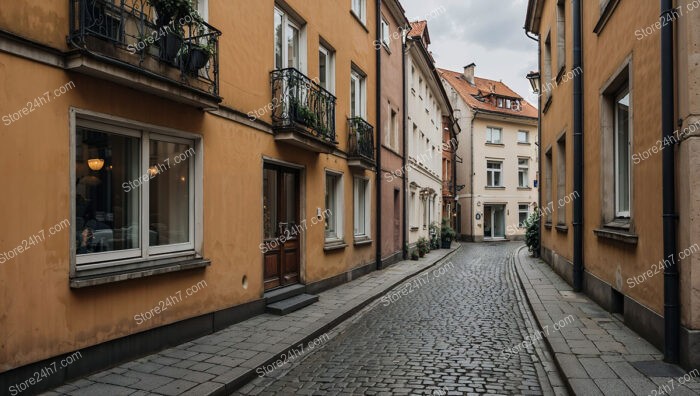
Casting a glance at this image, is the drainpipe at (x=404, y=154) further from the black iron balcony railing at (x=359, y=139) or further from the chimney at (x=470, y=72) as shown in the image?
the chimney at (x=470, y=72)

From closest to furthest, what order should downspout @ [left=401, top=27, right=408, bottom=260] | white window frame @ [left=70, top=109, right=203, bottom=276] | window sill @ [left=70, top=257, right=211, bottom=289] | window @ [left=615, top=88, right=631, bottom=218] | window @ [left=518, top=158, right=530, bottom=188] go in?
window sill @ [left=70, top=257, right=211, bottom=289] < white window frame @ [left=70, top=109, right=203, bottom=276] < window @ [left=615, top=88, right=631, bottom=218] < downspout @ [left=401, top=27, right=408, bottom=260] < window @ [left=518, top=158, right=530, bottom=188]

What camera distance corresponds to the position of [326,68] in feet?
39.2

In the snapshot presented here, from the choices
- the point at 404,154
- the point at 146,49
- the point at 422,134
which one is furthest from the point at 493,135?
the point at 146,49

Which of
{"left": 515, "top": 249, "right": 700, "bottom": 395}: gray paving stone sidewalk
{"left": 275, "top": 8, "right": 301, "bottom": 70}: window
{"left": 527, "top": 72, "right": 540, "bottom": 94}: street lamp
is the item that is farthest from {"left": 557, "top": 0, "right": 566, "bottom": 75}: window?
{"left": 275, "top": 8, "right": 301, "bottom": 70}: window

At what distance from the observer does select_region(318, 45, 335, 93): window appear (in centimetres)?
1178

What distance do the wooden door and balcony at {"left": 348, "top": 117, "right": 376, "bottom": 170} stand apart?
286 cm

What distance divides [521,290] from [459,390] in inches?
294

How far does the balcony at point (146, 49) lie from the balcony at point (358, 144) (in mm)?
6193

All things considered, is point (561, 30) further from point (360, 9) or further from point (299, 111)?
point (299, 111)

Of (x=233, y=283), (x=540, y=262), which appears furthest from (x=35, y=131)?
(x=540, y=262)

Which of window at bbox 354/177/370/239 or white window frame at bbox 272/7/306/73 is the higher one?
white window frame at bbox 272/7/306/73

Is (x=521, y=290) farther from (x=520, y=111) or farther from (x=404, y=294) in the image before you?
(x=520, y=111)

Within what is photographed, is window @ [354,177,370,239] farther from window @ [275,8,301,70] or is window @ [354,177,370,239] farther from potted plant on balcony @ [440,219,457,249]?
potted plant on balcony @ [440,219,457,249]

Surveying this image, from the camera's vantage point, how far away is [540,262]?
17.5 m
